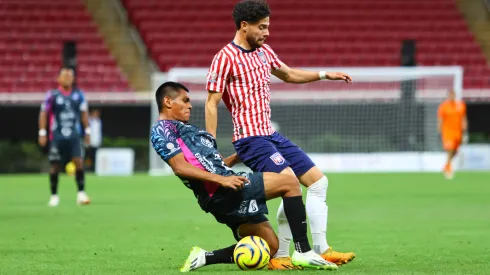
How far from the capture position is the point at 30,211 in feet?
48.2

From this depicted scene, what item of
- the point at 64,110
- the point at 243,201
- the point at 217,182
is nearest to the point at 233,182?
Answer: the point at 217,182

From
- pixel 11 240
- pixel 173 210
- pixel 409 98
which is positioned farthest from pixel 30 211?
pixel 409 98

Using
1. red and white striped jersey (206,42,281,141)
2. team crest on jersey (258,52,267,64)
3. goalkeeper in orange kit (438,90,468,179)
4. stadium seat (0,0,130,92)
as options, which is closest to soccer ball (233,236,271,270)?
red and white striped jersey (206,42,281,141)

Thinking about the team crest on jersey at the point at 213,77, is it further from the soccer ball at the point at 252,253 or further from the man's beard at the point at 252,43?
the soccer ball at the point at 252,253

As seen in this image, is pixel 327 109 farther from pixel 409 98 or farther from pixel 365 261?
pixel 365 261

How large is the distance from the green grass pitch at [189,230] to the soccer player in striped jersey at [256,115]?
0.45 meters

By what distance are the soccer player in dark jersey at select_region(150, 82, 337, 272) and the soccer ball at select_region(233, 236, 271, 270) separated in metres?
0.16

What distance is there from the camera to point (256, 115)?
776cm

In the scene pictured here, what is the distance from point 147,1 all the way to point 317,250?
86.1ft

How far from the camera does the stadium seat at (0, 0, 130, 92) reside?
30031 millimetres

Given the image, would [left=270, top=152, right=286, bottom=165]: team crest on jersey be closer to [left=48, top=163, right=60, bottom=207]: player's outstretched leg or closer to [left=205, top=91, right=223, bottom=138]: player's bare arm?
[left=205, top=91, right=223, bottom=138]: player's bare arm

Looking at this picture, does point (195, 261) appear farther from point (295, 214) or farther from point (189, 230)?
point (189, 230)

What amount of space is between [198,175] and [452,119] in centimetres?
1820

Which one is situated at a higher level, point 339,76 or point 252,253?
point 339,76
